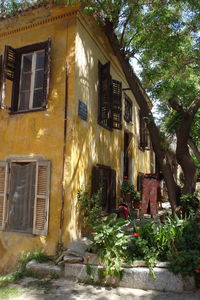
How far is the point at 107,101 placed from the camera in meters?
8.37

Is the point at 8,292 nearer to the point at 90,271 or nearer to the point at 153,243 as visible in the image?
the point at 90,271

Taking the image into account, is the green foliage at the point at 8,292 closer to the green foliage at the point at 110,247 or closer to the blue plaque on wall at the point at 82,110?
the green foliage at the point at 110,247

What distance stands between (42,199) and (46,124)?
1899mm

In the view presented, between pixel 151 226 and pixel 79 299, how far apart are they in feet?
6.60

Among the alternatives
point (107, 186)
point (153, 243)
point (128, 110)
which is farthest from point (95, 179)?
point (128, 110)

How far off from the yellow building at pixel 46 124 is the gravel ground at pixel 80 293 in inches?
48.8

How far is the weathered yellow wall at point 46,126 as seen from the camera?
643cm

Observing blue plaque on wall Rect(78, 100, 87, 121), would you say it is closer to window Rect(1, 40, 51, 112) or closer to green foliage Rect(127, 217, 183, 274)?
window Rect(1, 40, 51, 112)

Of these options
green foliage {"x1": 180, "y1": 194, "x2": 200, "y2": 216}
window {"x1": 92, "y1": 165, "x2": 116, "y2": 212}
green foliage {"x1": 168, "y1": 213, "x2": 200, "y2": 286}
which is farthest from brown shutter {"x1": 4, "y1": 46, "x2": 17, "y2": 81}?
green foliage {"x1": 168, "y1": 213, "x2": 200, "y2": 286}

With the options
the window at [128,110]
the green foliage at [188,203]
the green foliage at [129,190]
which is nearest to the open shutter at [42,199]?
the green foliage at [188,203]

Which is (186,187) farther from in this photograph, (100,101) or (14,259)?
(14,259)

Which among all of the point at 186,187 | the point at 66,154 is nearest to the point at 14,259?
the point at 66,154

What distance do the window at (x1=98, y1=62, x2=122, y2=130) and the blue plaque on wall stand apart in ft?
3.30

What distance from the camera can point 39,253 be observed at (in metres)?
6.16
